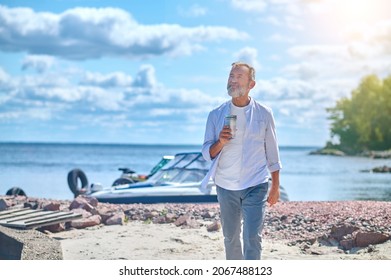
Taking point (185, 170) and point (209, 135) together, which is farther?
point (185, 170)

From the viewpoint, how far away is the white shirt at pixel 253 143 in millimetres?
3943

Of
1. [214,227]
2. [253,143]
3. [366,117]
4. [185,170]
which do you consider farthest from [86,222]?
[366,117]

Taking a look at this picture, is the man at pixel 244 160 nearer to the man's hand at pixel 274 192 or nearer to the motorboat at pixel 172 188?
the man's hand at pixel 274 192

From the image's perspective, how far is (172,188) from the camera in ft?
27.7

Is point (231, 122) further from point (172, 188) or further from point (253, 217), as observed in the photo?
point (172, 188)

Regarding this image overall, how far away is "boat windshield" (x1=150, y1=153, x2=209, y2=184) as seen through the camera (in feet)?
28.2

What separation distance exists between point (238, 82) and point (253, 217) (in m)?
0.65

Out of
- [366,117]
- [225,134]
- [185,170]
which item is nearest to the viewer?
[225,134]

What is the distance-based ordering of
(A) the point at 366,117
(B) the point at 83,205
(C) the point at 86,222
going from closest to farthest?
(C) the point at 86,222 → (B) the point at 83,205 → (A) the point at 366,117

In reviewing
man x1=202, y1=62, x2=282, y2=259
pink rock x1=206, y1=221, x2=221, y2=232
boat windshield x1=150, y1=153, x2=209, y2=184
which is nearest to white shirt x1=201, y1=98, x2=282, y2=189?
man x1=202, y1=62, x2=282, y2=259

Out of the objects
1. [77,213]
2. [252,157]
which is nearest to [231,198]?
[252,157]

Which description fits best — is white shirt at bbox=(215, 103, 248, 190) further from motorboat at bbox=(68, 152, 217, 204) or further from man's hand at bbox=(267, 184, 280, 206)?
motorboat at bbox=(68, 152, 217, 204)

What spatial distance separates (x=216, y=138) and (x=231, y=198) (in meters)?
0.30
